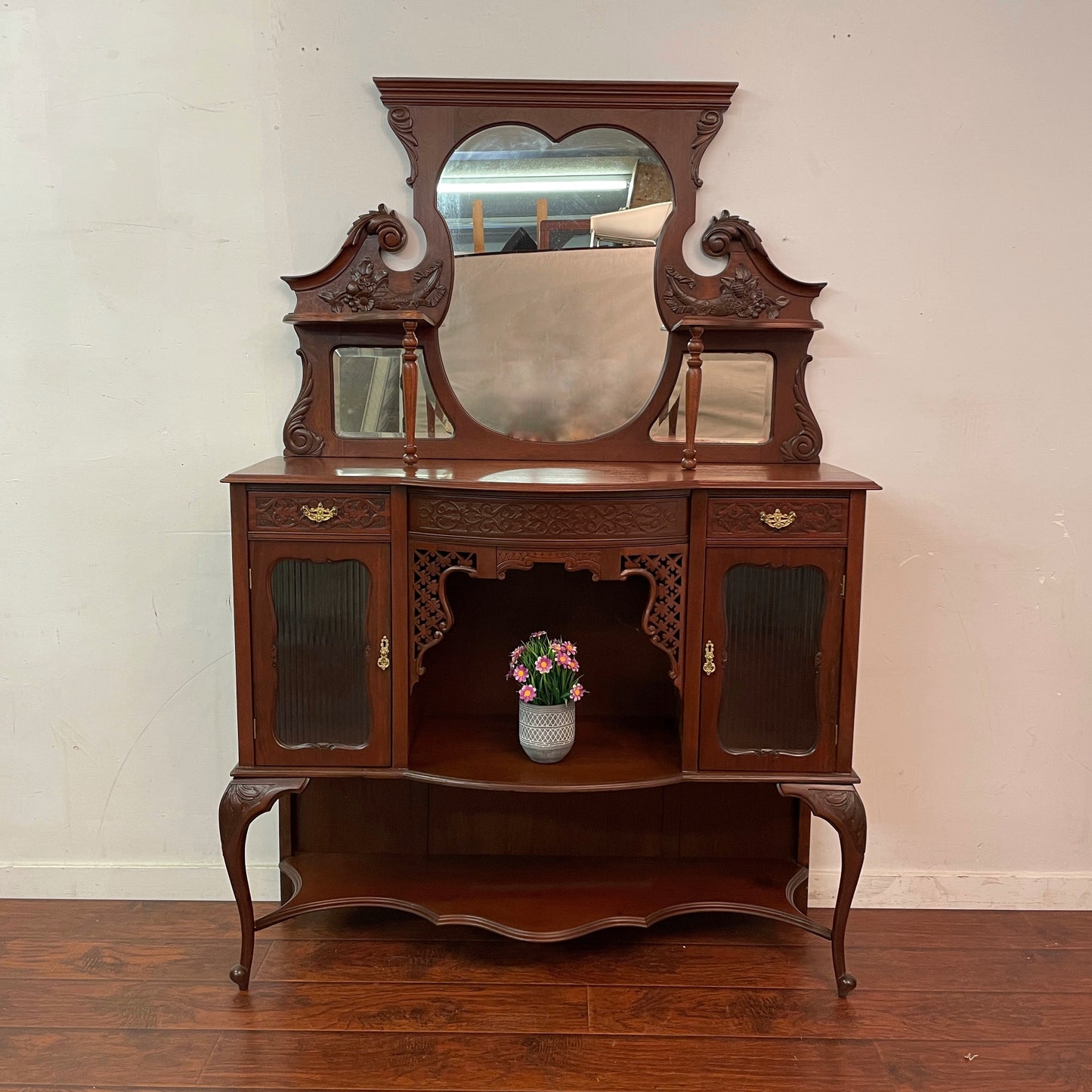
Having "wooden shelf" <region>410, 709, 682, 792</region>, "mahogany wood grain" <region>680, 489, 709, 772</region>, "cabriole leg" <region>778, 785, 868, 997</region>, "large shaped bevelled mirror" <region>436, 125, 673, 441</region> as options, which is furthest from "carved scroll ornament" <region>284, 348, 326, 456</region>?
"cabriole leg" <region>778, 785, 868, 997</region>

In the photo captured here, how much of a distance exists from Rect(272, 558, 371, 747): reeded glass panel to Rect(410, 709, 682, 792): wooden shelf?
0.70 ft

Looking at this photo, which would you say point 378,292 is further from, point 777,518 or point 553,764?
point 553,764

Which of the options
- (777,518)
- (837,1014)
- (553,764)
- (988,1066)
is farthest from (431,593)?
(988,1066)

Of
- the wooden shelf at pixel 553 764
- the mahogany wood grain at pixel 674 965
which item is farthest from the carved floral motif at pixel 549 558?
the mahogany wood grain at pixel 674 965

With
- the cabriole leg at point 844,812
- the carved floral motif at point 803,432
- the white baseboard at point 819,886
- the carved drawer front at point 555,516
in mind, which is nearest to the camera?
the carved drawer front at point 555,516

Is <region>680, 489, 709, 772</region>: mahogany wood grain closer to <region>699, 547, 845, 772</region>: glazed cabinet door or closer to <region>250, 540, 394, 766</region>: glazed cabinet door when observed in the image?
<region>699, 547, 845, 772</region>: glazed cabinet door

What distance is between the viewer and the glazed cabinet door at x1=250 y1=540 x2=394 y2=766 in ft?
6.99

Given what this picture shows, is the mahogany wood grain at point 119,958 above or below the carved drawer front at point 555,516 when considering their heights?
below

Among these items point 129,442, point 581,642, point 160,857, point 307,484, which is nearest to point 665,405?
point 581,642

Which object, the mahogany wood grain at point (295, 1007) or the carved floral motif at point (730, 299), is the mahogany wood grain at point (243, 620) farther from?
the carved floral motif at point (730, 299)

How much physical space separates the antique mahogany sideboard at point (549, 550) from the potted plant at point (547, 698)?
49 millimetres

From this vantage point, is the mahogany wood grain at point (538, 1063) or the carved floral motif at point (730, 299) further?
the carved floral motif at point (730, 299)

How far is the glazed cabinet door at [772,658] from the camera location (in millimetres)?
2125

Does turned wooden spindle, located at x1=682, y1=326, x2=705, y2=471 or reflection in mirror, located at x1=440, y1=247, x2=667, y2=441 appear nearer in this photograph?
turned wooden spindle, located at x1=682, y1=326, x2=705, y2=471
